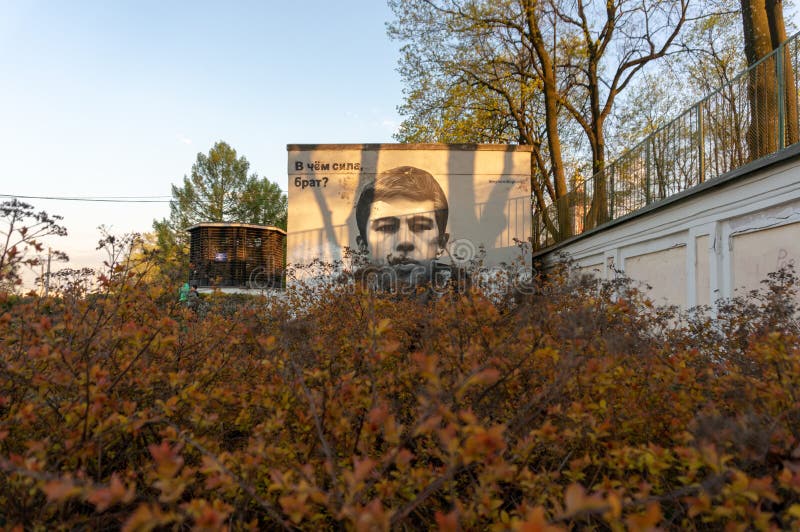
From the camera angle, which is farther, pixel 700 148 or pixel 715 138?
pixel 700 148

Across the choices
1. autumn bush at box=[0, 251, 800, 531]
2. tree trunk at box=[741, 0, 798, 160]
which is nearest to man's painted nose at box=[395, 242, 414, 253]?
tree trunk at box=[741, 0, 798, 160]

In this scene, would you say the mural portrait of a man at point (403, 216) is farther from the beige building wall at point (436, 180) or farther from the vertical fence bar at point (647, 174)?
the vertical fence bar at point (647, 174)

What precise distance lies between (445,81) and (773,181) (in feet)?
48.6

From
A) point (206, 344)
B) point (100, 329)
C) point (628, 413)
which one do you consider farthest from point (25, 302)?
point (628, 413)

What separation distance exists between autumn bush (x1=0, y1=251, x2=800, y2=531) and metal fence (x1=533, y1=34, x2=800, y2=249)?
410cm

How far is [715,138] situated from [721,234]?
1466 millimetres

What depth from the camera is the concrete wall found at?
5113 mm

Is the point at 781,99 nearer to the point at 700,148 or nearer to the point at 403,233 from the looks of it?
the point at 700,148

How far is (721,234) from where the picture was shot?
20.3 feet

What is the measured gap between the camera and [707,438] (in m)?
1.49

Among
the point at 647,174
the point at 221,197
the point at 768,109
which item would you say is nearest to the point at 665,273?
the point at 647,174

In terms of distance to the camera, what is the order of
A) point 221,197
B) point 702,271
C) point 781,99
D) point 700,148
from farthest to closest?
point 221,197 → point 700,148 → point 702,271 → point 781,99

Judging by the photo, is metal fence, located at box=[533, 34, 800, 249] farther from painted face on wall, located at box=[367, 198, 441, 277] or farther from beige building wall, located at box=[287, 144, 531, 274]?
painted face on wall, located at box=[367, 198, 441, 277]

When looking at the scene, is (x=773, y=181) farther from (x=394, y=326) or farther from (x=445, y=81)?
(x=445, y=81)
